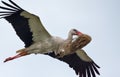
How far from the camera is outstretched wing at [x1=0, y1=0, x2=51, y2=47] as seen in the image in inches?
984

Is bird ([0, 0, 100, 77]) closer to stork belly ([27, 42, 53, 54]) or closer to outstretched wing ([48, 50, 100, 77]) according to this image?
stork belly ([27, 42, 53, 54])

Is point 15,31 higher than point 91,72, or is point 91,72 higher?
point 15,31

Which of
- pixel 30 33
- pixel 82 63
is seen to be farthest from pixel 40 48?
pixel 82 63

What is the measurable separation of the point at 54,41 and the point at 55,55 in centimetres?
52

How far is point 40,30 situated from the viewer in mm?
25156

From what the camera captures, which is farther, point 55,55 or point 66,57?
point 66,57

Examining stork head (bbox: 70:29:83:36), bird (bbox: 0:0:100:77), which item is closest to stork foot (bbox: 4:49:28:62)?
bird (bbox: 0:0:100:77)

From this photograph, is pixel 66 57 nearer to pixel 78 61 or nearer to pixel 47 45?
pixel 78 61

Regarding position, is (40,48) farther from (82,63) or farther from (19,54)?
(82,63)

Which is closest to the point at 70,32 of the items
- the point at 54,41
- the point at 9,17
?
the point at 54,41

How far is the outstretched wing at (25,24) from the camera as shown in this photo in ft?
82.0

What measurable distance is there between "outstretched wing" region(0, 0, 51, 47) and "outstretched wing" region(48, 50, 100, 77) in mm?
1817

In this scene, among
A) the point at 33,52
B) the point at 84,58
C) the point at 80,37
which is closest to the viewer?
the point at 80,37

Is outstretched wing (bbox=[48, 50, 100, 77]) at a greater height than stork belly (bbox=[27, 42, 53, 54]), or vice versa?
stork belly (bbox=[27, 42, 53, 54])
